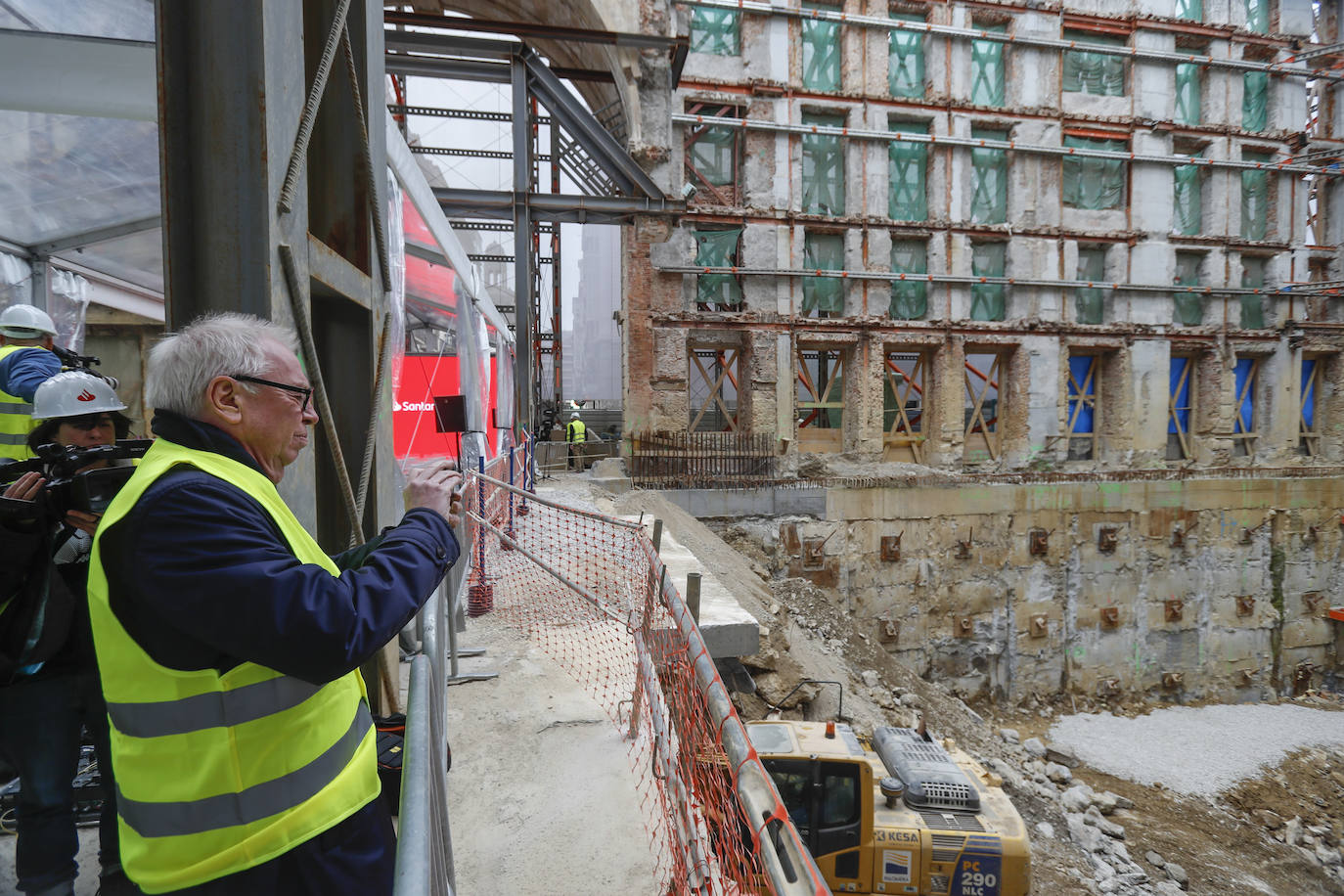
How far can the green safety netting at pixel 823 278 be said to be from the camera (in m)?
18.1

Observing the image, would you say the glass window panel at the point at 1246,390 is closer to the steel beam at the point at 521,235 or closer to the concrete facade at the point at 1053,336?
the concrete facade at the point at 1053,336

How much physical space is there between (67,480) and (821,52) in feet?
66.1

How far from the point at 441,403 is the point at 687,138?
52.2 ft

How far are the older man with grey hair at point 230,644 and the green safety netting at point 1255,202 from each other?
27.7m

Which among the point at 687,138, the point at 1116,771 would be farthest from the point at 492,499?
the point at 687,138

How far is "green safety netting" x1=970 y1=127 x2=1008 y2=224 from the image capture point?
1881cm

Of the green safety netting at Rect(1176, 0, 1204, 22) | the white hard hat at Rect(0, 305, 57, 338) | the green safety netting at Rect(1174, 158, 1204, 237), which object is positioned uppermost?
the green safety netting at Rect(1176, 0, 1204, 22)

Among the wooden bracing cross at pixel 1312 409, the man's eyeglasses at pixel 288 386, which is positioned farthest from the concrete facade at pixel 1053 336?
the man's eyeglasses at pixel 288 386

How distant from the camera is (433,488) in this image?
1.71m

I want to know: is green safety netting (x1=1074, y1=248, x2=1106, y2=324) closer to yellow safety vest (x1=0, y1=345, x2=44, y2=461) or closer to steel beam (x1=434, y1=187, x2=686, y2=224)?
steel beam (x1=434, y1=187, x2=686, y2=224)

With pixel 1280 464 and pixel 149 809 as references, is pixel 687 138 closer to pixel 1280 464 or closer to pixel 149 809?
pixel 149 809

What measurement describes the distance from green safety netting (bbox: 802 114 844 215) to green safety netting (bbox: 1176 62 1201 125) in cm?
1086

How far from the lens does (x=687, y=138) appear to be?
679 inches

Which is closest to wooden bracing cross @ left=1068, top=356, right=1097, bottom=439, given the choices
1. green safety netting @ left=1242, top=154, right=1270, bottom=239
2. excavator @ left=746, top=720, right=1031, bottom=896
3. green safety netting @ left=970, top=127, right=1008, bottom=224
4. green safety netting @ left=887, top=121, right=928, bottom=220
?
green safety netting @ left=970, top=127, right=1008, bottom=224
